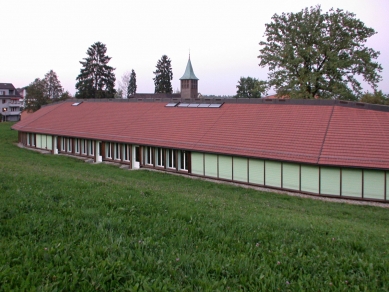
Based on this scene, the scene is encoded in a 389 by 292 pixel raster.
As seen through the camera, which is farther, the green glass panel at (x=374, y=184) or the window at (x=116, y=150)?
the window at (x=116, y=150)

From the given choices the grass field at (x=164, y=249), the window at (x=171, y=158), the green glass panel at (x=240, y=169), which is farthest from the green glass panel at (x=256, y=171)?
the grass field at (x=164, y=249)

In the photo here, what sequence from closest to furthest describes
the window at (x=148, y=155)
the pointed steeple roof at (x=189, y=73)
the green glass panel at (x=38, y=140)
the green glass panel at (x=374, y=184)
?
the green glass panel at (x=374, y=184)
the window at (x=148, y=155)
the green glass panel at (x=38, y=140)
the pointed steeple roof at (x=189, y=73)

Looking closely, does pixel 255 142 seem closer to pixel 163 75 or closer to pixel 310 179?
pixel 310 179

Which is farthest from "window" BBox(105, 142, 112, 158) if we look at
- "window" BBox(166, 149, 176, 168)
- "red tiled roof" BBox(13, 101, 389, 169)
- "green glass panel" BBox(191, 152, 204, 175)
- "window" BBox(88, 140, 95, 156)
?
"green glass panel" BBox(191, 152, 204, 175)

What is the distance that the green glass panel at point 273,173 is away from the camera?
23.5 m

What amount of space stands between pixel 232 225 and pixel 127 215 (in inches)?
103

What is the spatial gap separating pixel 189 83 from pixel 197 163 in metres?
50.9

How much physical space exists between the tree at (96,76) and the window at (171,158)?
45.6 meters

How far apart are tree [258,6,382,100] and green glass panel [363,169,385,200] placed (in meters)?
17.5

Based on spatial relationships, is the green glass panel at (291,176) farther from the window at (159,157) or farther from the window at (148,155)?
the window at (148,155)

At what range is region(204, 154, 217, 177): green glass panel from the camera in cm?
2670

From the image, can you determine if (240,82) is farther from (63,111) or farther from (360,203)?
(360,203)

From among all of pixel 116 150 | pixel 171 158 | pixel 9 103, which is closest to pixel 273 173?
pixel 171 158

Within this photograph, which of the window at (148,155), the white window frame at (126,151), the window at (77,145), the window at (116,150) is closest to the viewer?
the window at (148,155)
